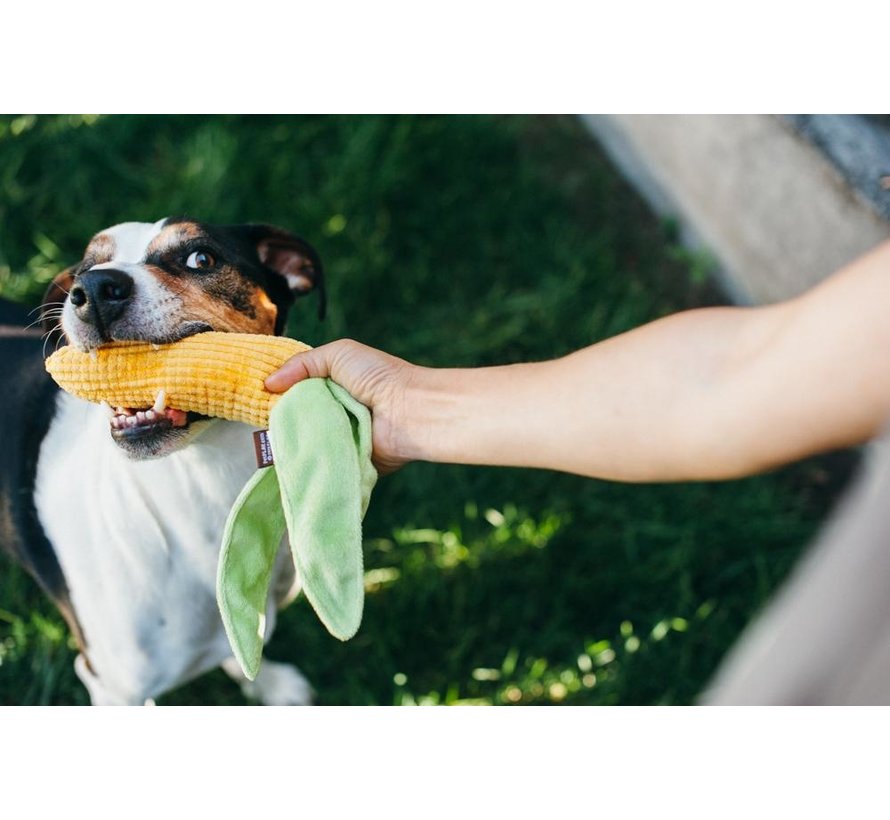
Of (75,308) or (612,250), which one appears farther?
(612,250)

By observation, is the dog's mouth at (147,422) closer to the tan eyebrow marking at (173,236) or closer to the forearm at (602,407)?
the tan eyebrow marking at (173,236)

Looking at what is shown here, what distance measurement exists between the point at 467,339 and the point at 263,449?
5.41 ft

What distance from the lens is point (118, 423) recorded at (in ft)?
5.08

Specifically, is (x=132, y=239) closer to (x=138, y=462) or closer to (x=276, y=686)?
(x=138, y=462)

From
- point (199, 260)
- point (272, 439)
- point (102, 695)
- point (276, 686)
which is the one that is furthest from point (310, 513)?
point (276, 686)

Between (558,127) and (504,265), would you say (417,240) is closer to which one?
(504,265)

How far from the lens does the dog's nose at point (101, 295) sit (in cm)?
144

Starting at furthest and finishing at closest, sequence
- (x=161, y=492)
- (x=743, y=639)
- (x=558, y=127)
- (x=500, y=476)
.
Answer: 1. (x=558, y=127)
2. (x=500, y=476)
3. (x=743, y=639)
4. (x=161, y=492)

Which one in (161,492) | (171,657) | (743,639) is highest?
(161,492)

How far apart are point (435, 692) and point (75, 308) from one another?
151 cm

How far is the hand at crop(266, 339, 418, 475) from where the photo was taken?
1.69m

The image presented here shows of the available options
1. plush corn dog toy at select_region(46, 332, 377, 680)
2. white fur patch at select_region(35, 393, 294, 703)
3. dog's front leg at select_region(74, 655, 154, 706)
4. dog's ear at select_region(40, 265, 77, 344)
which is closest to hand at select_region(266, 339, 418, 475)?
plush corn dog toy at select_region(46, 332, 377, 680)

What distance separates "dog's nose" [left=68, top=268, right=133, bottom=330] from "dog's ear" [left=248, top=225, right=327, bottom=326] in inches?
17.4

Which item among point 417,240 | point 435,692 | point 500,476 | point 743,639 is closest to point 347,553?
point 435,692
